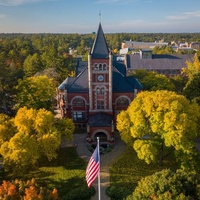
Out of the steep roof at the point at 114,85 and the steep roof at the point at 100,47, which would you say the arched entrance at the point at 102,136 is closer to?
the steep roof at the point at 114,85

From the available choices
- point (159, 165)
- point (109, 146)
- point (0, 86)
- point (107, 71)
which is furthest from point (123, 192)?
point (0, 86)

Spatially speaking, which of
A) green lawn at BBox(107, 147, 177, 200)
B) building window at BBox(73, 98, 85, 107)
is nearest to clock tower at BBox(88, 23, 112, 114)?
building window at BBox(73, 98, 85, 107)

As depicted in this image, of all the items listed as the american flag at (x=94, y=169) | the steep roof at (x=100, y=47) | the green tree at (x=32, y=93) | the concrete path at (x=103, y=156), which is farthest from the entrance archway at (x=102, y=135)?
the american flag at (x=94, y=169)

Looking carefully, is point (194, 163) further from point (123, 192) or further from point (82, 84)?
point (82, 84)

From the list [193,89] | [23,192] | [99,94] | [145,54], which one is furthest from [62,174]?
[145,54]

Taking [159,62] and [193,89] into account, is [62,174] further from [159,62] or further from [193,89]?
[159,62]
